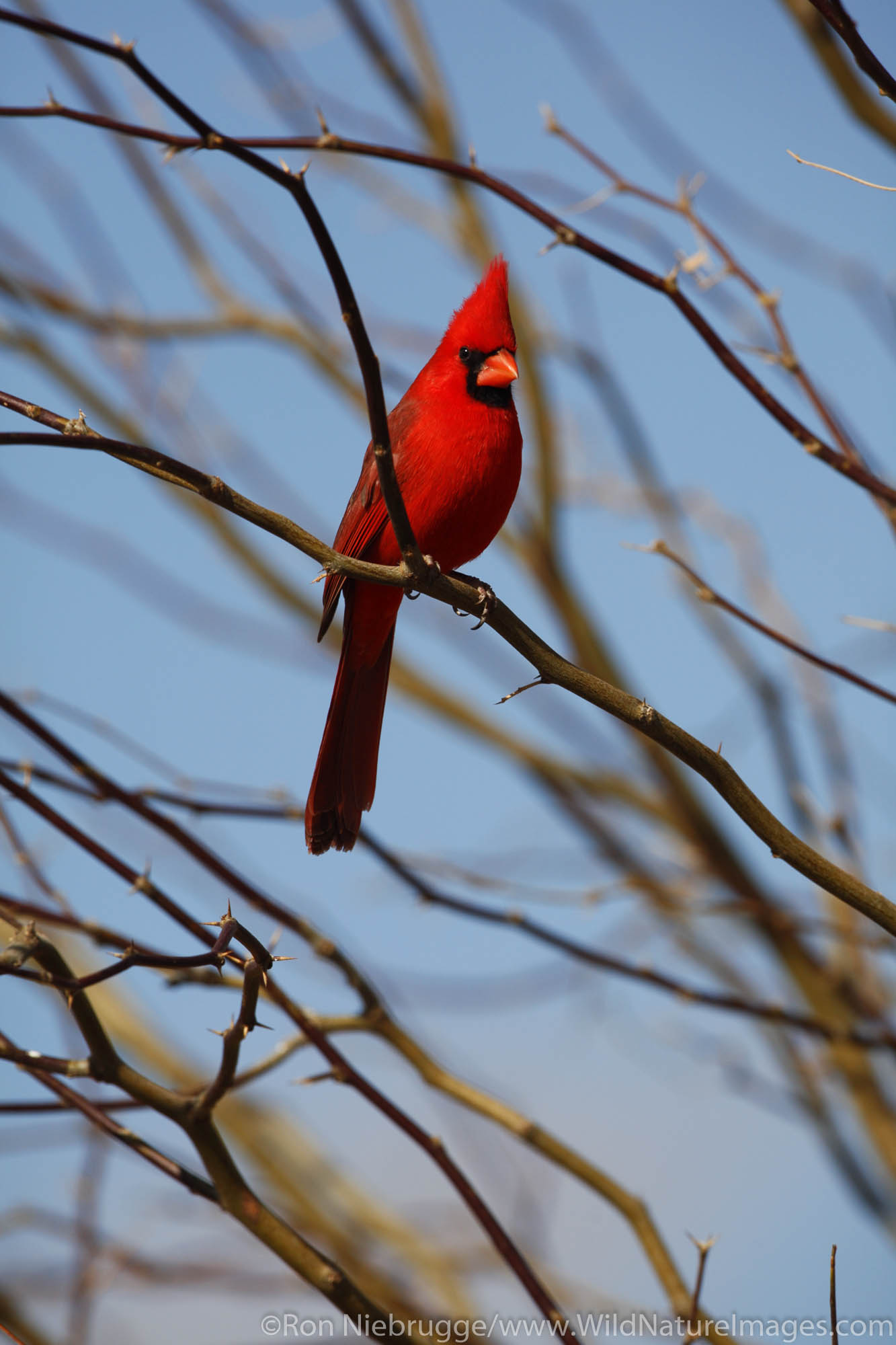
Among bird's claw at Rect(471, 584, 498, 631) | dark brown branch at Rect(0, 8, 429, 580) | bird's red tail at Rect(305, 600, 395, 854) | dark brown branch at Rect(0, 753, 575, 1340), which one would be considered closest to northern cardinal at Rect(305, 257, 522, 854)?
bird's red tail at Rect(305, 600, 395, 854)

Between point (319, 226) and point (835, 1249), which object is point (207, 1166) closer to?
point (835, 1249)

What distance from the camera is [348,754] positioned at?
8.25 feet

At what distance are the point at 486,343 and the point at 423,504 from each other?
0.49m

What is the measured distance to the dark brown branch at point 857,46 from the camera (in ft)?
4.63

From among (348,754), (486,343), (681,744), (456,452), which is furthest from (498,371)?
(681,744)

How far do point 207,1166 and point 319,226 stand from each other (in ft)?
4.03

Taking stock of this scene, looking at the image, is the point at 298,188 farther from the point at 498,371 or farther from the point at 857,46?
the point at 498,371

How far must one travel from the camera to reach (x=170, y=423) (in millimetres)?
4316

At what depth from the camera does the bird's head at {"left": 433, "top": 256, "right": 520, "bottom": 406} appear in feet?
8.70

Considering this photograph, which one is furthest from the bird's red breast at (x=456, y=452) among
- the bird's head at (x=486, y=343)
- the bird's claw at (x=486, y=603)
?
the bird's claw at (x=486, y=603)

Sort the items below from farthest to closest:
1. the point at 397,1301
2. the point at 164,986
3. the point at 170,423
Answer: the point at 170,423 → the point at 397,1301 → the point at 164,986

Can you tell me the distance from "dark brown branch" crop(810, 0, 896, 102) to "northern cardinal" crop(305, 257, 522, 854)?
1.15 m

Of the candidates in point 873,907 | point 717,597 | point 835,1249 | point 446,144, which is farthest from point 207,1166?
point 446,144

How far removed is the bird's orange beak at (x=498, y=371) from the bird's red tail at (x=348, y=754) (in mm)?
572
